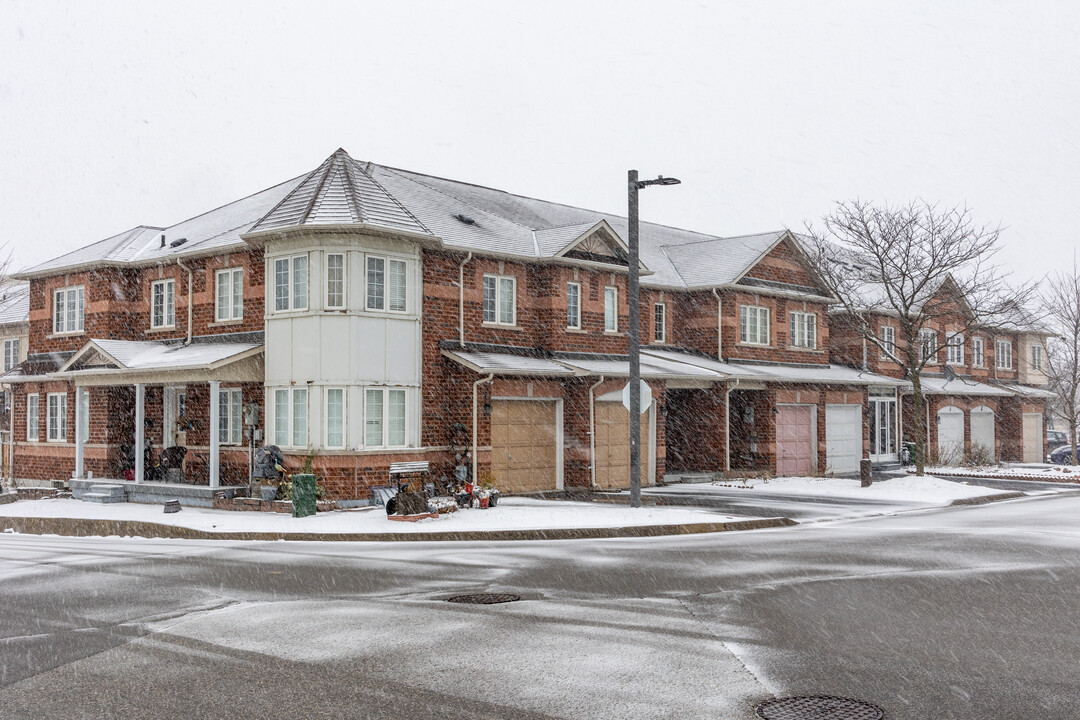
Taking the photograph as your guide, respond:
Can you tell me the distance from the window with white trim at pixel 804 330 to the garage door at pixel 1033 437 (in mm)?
15177

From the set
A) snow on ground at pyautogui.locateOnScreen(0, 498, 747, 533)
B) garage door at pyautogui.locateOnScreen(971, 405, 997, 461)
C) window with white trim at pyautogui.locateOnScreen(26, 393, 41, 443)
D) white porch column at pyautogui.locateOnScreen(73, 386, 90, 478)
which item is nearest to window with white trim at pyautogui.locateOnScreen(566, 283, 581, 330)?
snow on ground at pyautogui.locateOnScreen(0, 498, 747, 533)

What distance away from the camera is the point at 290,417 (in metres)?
22.6

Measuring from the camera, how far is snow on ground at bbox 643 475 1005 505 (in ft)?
83.0

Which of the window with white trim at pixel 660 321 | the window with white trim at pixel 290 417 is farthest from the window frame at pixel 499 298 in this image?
the window with white trim at pixel 660 321

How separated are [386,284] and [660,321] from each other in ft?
38.1

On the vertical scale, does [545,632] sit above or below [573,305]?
below

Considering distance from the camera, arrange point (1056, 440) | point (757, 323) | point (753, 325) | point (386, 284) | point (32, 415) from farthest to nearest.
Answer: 1. point (1056, 440)
2. point (757, 323)
3. point (753, 325)
4. point (32, 415)
5. point (386, 284)

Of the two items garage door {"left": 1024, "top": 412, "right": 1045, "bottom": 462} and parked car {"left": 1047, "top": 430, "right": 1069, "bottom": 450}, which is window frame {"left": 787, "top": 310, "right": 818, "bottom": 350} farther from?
parked car {"left": 1047, "top": 430, "right": 1069, "bottom": 450}

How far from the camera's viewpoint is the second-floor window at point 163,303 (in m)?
27.0

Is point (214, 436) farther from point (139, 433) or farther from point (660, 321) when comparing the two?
point (660, 321)

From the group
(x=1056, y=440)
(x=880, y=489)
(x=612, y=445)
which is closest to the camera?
(x=880, y=489)

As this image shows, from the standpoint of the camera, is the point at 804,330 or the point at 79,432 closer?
the point at 79,432

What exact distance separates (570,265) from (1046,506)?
42.0 feet

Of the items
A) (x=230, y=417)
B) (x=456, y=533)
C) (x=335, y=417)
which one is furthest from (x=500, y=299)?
(x=456, y=533)
